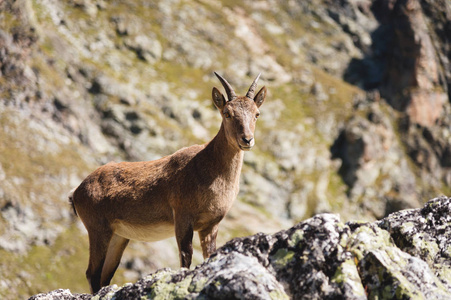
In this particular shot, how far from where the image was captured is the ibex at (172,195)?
10672 millimetres

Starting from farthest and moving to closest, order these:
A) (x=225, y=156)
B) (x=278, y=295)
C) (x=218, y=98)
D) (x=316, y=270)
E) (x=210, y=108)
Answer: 1. (x=210, y=108)
2. (x=218, y=98)
3. (x=225, y=156)
4. (x=316, y=270)
5. (x=278, y=295)

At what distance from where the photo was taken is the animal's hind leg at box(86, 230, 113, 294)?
12156 millimetres

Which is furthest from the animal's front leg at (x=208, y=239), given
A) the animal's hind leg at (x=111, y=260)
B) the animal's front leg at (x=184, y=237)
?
the animal's hind leg at (x=111, y=260)

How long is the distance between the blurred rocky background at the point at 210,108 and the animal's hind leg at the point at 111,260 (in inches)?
1036

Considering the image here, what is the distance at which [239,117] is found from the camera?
1132 centimetres

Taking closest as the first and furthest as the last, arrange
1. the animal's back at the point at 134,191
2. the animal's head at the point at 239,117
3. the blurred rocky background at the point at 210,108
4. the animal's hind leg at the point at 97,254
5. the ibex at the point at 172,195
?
the ibex at the point at 172,195 < the animal's head at the point at 239,117 < the animal's back at the point at 134,191 < the animal's hind leg at the point at 97,254 < the blurred rocky background at the point at 210,108

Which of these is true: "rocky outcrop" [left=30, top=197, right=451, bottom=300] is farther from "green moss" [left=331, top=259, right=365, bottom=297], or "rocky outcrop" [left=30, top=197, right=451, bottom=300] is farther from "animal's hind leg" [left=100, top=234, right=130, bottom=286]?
"animal's hind leg" [left=100, top=234, right=130, bottom=286]

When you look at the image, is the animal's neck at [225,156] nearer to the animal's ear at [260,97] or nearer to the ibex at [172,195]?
the ibex at [172,195]

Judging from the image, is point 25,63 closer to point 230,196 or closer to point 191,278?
point 230,196

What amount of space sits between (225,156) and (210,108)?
205 feet

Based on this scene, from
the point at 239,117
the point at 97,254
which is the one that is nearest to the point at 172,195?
the point at 239,117

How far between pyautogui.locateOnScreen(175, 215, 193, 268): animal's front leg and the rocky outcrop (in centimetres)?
265

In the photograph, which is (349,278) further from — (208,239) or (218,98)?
(218,98)

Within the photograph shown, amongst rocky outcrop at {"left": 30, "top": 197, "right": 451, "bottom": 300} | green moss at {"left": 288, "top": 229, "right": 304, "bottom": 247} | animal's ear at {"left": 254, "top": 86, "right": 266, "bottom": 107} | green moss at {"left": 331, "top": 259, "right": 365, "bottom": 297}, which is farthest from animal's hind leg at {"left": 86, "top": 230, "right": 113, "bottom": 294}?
green moss at {"left": 331, "top": 259, "right": 365, "bottom": 297}
